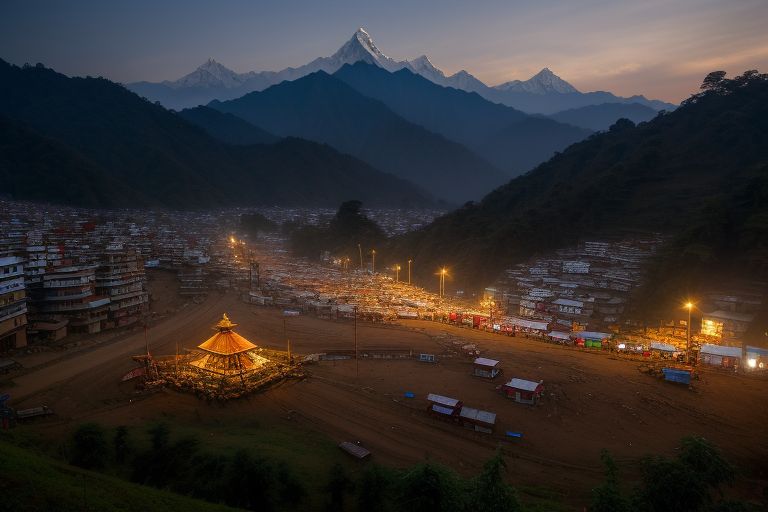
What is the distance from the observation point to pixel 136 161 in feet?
414

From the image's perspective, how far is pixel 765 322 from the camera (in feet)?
94.3

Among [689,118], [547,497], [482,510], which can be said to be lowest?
[547,497]

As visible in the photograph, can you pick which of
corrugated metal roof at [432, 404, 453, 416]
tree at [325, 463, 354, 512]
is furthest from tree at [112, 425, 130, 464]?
corrugated metal roof at [432, 404, 453, 416]

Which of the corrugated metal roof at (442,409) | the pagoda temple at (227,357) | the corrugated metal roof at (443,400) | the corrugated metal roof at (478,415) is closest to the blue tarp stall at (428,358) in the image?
the corrugated metal roof at (443,400)

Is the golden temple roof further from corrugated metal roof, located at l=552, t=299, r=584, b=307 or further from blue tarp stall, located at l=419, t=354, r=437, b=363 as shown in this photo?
corrugated metal roof, located at l=552, t=299, r=584, b=307

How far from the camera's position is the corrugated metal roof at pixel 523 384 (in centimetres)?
2120

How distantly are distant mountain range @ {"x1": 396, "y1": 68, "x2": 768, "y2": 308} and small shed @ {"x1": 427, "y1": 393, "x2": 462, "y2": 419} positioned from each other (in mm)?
21851

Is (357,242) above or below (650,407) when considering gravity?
above

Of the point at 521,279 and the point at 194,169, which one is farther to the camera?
the point at 194,169

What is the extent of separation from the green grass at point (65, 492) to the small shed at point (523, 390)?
569 inches

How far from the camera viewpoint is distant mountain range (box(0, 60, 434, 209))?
95.9 meters

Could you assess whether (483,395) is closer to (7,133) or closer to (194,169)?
(7,133)

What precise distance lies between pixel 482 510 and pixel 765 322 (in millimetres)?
28252

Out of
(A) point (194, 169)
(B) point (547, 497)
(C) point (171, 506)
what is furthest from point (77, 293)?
(A) point (194, 169)
